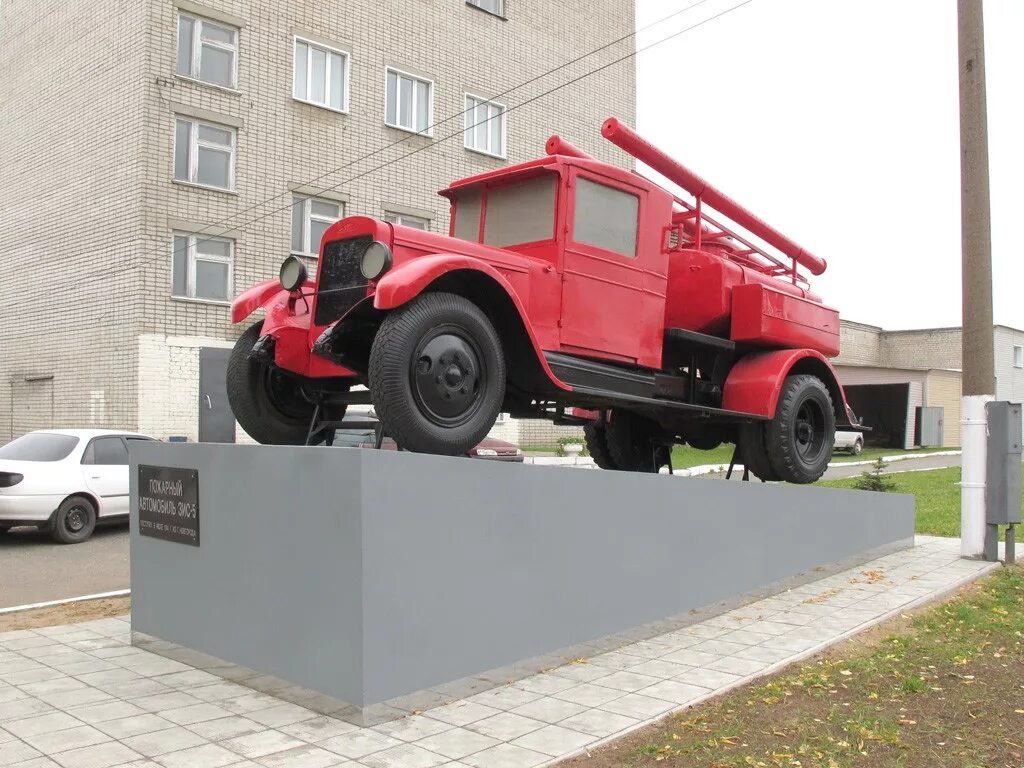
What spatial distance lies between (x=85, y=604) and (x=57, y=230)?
527 inches

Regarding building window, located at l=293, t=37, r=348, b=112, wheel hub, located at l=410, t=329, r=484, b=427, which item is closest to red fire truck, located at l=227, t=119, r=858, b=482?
wheel hub, located at l=410, t=329, r=484, b=427

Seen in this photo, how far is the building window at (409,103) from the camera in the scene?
70.0 ft

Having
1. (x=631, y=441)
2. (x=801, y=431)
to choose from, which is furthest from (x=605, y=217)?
(x=631, y=441)

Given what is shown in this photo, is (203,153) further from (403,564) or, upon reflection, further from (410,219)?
(403,564)

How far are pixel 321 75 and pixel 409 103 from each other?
2258mm

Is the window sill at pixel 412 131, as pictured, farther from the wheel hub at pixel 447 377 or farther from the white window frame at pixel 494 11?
the wheel hub at pixel 447 377

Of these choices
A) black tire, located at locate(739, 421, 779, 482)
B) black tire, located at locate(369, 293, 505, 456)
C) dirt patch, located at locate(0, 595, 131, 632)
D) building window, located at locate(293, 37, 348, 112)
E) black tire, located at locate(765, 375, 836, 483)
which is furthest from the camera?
building window, located at locate(293, 37, 348, 112)

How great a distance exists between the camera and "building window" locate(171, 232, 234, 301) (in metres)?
17.9

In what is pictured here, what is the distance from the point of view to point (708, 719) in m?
4.81

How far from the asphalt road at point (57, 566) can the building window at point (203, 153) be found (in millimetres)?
7754

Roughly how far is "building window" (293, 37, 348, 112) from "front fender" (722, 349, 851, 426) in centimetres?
1415

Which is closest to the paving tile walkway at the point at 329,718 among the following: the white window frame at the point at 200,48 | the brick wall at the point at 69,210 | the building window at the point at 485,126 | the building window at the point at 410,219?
the brick wall at the point at 69,210

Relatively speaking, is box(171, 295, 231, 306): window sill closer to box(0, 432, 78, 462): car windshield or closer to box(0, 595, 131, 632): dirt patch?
box(0, 432, 78, 462): car windshield

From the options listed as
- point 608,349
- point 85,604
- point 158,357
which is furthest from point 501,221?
point 158,357
